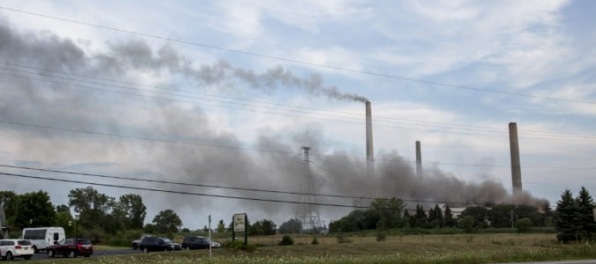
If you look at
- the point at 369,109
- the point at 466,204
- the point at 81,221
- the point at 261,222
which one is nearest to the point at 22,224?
the point at 81,221

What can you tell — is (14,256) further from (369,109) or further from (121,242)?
(369,109)

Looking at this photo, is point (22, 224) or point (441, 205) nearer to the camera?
point (22, 224)

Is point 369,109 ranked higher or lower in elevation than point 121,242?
higher

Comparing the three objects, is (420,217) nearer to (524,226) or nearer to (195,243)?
(524,226)

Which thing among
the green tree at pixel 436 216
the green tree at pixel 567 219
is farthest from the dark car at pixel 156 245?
the green tree at pixel 436 216

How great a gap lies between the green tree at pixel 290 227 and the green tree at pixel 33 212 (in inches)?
1656

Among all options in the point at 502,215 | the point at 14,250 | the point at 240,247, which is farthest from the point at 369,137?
the point at 14,250

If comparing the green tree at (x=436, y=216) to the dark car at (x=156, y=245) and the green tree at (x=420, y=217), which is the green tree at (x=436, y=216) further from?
the dark car at (x=156, y=245)

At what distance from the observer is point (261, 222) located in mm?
106062

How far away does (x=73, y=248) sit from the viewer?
190ft

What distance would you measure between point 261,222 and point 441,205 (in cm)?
5462

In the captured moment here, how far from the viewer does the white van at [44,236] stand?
234 ft

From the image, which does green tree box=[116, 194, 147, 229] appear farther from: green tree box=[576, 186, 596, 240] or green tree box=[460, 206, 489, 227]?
green tree box=[576, 186, 596, 240]

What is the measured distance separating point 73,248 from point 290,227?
6602 cm
